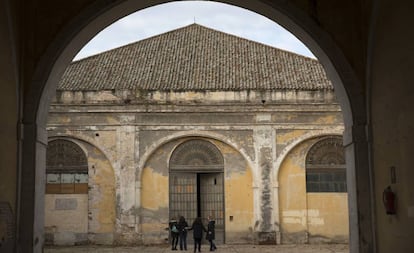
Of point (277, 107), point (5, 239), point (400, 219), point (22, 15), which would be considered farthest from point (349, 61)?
point (277, 107)

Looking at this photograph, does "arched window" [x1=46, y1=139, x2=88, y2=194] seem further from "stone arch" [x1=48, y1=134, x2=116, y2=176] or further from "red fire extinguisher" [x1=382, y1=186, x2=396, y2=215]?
"red fire extinguisher" [x1=382, y1=186, x2=396, y2=215]

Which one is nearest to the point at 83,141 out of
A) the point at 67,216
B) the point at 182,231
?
the point at 67,216

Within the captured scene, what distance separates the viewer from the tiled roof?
23.5 m

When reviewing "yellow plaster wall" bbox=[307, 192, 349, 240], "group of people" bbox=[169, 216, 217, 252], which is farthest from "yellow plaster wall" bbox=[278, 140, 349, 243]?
"group of people" bbox=[169, 216, 217, 252]

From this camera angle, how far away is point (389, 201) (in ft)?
22.9

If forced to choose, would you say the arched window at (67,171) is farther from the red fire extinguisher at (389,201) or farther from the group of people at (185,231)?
the red fire extinguisher at (389,201)

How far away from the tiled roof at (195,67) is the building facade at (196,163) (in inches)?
18.0

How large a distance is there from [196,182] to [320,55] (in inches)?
608

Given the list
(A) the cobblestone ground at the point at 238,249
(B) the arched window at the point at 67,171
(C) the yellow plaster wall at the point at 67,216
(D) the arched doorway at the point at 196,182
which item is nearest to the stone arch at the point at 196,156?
(D) the arched doorway at the point at 196,182

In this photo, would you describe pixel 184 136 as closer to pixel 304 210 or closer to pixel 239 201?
pixel 239 201

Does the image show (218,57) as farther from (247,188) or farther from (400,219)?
(400,219)

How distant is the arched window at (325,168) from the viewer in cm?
2286

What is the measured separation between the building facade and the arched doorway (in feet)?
0.13

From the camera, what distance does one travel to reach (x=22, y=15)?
25.3 ft
